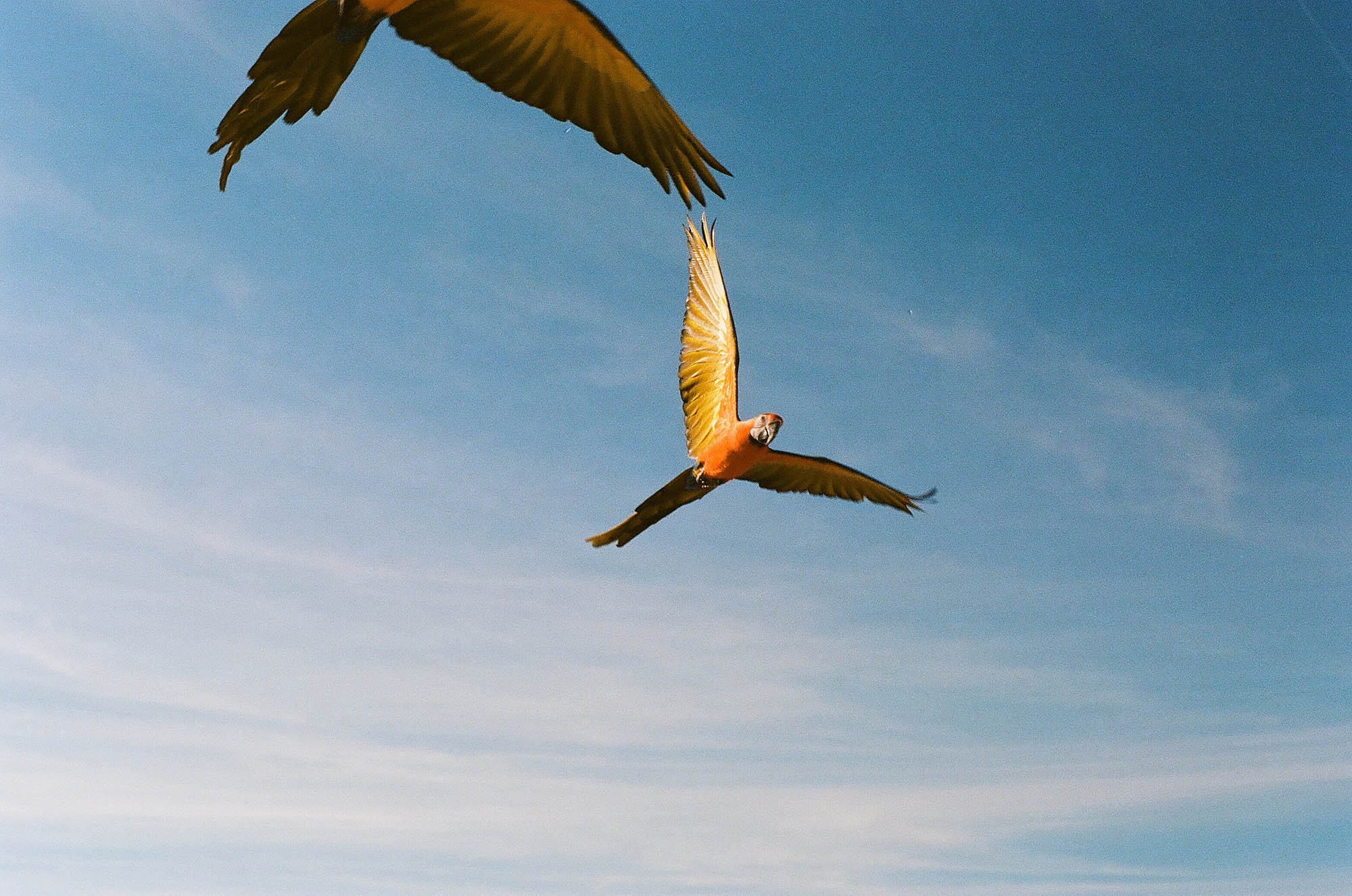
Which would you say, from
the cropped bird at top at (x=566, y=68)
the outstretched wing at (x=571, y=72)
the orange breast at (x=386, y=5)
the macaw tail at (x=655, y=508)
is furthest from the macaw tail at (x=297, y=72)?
the macaw tail at (x=655, y=508)

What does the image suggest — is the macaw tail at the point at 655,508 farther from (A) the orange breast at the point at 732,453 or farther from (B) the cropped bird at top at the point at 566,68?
(B) the cropped bird at top at the point at 566,68

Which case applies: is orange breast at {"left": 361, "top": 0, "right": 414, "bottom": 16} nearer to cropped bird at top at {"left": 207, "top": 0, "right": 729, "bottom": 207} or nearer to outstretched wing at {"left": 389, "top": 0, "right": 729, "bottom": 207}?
cropped bird at top at {"left": 207, "top": 0, "right": 729, "bottom": 207}

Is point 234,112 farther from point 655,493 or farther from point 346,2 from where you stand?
point 655,493

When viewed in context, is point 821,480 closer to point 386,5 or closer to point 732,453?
point 732,453

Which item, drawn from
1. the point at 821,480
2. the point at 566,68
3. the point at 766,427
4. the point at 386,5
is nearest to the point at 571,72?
the point at 566,68

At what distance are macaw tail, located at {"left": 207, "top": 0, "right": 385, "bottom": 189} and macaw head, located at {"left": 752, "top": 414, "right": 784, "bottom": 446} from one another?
581 cm

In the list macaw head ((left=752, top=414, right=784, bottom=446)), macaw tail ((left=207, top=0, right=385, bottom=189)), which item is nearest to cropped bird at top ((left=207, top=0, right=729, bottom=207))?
macaw tail ((left=207, top=0, right=385, bottom=189))

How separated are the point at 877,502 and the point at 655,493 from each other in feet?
14.2

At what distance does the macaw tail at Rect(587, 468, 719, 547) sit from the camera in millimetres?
12383

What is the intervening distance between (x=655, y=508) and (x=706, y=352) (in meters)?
2.78

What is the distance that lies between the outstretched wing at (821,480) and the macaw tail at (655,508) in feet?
2.84

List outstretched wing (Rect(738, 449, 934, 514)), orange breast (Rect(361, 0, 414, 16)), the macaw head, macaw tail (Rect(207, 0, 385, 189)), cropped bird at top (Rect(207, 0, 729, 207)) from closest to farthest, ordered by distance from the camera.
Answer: macaw tail (Rect(207, 0, 385, 189)), orange breast (Rect(361, 0, 414, 16)), cropped bird at top (Rect(207, 0, 729, 207)), the macaw head, outstretched wing (Rect(738, 449, 934, 514))

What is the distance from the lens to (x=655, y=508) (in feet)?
41.1

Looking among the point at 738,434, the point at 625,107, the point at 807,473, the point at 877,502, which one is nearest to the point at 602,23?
the point at 625,107
